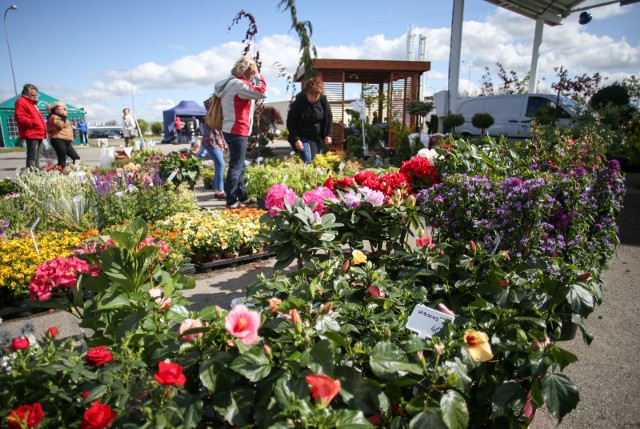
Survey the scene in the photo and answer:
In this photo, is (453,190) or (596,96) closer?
(453,190)

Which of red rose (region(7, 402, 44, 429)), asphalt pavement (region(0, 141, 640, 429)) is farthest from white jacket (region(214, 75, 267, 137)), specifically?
red rose (region(7, 402, 44, 429))

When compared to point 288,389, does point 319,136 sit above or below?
above

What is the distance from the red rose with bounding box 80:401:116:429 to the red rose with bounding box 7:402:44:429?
11cm

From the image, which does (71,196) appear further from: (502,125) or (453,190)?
(502,125)

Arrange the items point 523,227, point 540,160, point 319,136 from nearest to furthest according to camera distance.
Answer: point 523,227, point 540,160, point 319,136

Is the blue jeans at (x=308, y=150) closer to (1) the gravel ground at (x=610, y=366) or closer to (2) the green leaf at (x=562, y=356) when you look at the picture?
(1) the gravel ground at (x=610, y=366)

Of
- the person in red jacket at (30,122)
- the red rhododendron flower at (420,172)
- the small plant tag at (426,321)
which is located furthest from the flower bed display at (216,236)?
the person in red jacket at (30,122)

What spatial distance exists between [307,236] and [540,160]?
2202 mm

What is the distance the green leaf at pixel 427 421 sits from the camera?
37.9 inches

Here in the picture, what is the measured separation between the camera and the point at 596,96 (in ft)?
39.3

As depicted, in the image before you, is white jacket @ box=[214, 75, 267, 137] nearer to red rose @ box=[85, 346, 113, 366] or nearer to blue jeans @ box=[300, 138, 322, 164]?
blue jeans @ box=[300, 138, 322, 164]

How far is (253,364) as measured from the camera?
98 centimetres

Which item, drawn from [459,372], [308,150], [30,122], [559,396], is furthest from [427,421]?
[30,122]

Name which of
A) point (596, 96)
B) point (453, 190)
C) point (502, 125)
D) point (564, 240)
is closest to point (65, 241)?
point (453, 190)
